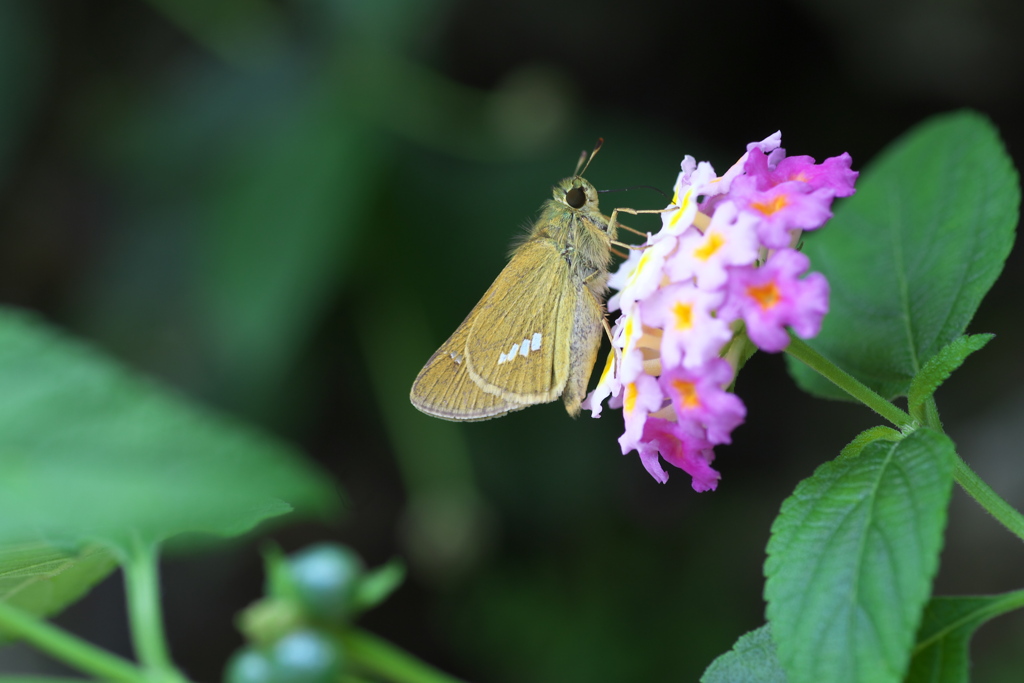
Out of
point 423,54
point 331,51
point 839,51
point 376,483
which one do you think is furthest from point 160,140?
point 839,51

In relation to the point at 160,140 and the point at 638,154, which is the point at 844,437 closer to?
the point at 638,154

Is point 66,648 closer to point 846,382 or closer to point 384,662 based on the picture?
point 384,662

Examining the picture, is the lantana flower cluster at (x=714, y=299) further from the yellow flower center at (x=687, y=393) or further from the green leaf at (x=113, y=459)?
the green leaf at (x=113, y=459)

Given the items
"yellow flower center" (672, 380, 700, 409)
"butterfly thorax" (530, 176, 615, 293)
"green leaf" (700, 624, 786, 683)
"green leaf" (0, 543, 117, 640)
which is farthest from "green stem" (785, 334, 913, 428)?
"green leaf" (0, 543, 117, 640)

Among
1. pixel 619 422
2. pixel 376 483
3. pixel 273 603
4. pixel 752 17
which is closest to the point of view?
pixel 273 603

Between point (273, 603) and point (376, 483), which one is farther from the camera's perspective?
point (376, 483)

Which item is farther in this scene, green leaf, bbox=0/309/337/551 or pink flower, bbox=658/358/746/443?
pink flower, bbox=658/358/746/443

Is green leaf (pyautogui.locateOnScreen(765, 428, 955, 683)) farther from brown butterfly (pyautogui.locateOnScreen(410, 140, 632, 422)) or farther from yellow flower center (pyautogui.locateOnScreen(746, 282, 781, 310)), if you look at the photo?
brown butterfly (pyautogui.locateOnScreen(410, 140, 632, 422))
